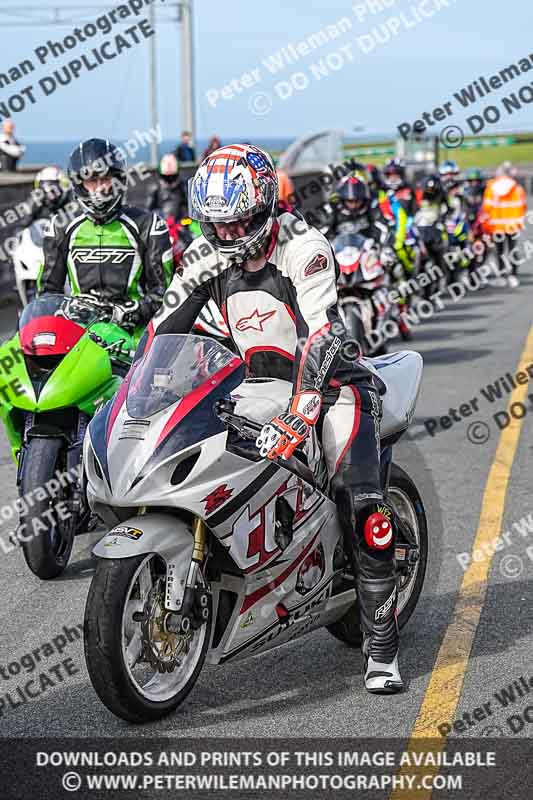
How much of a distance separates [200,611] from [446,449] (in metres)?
5.24

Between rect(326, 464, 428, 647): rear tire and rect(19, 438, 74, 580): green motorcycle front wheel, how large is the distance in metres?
1.67

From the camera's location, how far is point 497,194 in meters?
23.6

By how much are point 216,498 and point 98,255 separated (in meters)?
3.84

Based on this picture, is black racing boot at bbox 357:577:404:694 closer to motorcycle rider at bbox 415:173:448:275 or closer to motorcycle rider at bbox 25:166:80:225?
motorcycle rider at bbox 25:166:80:225

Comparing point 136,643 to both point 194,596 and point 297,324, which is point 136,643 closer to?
point 194,596

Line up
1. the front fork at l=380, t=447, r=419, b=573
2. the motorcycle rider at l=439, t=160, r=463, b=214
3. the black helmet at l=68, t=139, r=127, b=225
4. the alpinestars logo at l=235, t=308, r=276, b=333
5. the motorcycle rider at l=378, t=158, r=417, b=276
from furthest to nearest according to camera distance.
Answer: the motorcycle rider at l=439, t=160, r=463, b=214
the motorcycle rider at l=378, t=158, r=417, b=276
the black helmet at l=68, t=139, r=127, b=225
the front fork at l=380, t=447, r=419, b=573
the alpinestars logo at l=235, t=308, r=276, b=333

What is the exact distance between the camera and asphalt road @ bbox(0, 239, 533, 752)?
4.76 metres

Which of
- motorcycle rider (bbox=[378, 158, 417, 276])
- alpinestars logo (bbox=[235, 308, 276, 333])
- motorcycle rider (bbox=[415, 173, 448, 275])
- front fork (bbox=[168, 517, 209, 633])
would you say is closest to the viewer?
front fork (bbox=[168, 517, 209, 633])

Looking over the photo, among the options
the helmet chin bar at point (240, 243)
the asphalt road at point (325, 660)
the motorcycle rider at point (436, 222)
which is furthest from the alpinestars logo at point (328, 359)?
the motorcycle rider at point (436, 222)

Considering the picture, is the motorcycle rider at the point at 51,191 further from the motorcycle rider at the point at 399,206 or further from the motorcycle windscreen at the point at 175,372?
the motorcycle windscreen at the point at 175,372

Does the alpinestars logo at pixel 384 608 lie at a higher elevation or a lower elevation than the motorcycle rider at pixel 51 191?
lower

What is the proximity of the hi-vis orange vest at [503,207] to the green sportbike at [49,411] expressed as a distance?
17.4 m

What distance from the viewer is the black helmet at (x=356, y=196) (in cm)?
1399

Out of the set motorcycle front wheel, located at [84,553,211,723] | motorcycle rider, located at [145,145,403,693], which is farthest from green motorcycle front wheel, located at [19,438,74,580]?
motorcycle front wheel, located at [84,553,211,723]
